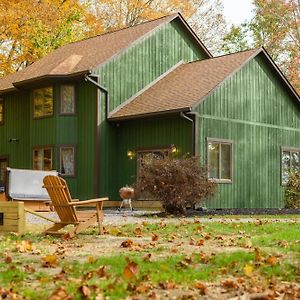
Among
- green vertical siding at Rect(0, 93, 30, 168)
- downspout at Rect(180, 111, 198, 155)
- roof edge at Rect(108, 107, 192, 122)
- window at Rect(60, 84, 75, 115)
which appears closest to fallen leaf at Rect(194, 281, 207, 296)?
roof edge at Rect(108, 107, 192, 122)

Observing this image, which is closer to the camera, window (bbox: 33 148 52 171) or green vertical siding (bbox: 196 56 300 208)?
green vertical siding (bbox: 196 56 300 208)

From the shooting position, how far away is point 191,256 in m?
7.31

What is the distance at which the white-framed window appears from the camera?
2478cm

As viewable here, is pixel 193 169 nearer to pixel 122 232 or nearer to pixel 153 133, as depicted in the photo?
pixel 153 133

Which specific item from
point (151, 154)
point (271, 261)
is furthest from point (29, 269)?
point (151, 154)

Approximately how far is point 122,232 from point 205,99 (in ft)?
37.6

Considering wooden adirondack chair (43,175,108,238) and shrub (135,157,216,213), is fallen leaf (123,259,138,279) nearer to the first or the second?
wooden adirondack chair (43,175,108,238)

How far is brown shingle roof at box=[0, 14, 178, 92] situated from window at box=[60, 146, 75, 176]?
111 inches

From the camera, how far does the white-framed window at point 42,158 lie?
24.8m

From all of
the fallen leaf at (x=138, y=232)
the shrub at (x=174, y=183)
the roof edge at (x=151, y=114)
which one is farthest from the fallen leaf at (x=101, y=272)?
the roof edge at (x=151, y=114)

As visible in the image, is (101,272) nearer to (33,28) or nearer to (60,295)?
(60,295)

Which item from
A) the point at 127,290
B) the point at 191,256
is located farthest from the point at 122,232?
the point at 127,290

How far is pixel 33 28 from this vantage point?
32.0 meters

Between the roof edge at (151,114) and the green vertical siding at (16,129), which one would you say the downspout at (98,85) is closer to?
the roof edge at (151,114)
